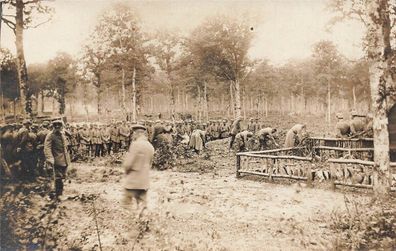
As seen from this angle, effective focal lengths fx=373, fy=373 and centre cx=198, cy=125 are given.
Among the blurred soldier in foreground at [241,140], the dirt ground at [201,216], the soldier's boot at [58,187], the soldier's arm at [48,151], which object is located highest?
the soldier's arm at [48,151]

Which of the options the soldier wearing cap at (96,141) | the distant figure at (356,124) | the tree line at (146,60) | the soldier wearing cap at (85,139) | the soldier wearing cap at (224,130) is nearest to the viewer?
the tree line at (146,60)

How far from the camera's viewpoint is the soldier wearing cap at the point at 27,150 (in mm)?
8030

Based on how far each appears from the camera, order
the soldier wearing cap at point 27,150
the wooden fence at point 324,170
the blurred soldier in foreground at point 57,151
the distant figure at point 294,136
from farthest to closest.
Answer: the distant figure at point 294,136 → the soldier wearing cap at point 27,150 → the wooden fence at point 324,170 → the blurred soldier in foreground at point 57,151

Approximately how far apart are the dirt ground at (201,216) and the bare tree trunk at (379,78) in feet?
2.40

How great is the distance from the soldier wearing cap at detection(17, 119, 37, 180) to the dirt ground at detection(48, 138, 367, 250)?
0.90m

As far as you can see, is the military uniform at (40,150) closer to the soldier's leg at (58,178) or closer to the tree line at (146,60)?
the tree line at (146,60)

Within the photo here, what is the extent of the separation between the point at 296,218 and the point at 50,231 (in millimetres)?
3789

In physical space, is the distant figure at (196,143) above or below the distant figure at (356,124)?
below

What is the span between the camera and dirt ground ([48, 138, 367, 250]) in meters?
5.13

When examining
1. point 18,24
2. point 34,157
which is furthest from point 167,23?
point 34,157

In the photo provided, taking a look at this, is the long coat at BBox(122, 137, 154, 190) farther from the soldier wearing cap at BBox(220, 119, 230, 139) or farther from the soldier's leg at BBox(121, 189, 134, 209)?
the soldier wearing cap at BBox(220, 119, 230, 139)

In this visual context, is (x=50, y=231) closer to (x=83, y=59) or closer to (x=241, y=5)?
(x=241, y=5)

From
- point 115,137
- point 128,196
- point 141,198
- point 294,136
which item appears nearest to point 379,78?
point 141,198

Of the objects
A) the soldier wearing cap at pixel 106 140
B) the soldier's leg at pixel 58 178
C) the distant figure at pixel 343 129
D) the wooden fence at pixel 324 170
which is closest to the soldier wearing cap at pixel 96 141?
the soldier wearing cap at pixel 106 140
